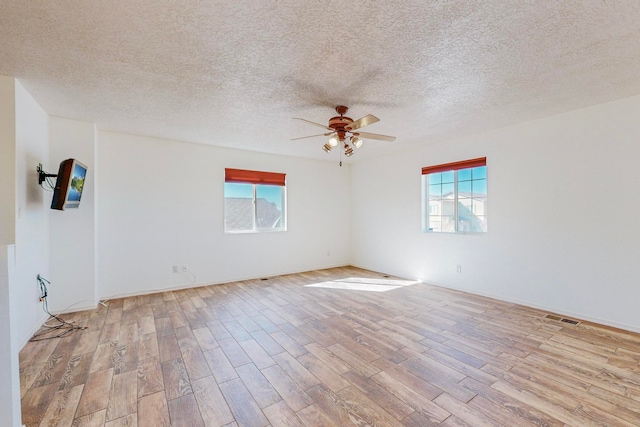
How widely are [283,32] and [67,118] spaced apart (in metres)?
3.46

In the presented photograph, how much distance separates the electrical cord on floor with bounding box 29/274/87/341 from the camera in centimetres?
285

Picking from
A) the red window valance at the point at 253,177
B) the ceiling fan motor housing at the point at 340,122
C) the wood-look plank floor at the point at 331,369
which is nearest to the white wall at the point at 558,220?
the wood-look plank floor at the point at 331,369

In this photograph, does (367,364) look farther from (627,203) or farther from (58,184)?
(58,184)

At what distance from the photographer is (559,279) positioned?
11.1 ft

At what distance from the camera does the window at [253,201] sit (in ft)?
16.7

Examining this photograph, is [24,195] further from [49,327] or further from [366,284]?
[366,284]

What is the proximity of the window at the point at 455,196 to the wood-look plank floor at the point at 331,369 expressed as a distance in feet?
4.57

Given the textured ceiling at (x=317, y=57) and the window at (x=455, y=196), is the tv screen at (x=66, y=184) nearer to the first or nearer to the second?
the textured ceiling at (x=317, y=57)

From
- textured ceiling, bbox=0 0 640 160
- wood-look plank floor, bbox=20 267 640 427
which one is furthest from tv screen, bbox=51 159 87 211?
wood-look plank floor, bbox=20 267 640 427

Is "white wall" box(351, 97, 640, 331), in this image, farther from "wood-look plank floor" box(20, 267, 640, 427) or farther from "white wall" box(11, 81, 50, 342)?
"white wall" box(11, 81, 50, 342)

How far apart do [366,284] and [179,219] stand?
3482 millimetres

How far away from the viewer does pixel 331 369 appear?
2.24 m

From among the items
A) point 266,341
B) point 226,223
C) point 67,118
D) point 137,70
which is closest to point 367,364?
point 266,341

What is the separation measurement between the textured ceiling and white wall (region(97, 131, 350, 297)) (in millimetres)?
967
